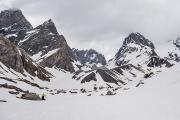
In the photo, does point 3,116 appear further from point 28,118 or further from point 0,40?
point 0,40

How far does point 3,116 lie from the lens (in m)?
27.3

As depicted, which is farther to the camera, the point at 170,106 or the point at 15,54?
the point at 15,54

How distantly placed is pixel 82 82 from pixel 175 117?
579ft

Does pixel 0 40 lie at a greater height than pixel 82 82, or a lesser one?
greater

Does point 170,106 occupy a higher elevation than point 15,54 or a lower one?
lower

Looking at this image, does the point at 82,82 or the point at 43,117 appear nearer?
the point at 43,117

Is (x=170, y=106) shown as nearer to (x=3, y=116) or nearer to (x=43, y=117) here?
(x=43, y=117)

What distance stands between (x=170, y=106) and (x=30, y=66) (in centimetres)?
15690

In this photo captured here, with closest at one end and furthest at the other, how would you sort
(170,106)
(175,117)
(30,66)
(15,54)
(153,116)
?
(175,117), (153,116), (170,106), (15,54), (30,66)

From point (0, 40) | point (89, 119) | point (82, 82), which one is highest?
point (0, 40)

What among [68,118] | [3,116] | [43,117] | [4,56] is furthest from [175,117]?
[4,56]

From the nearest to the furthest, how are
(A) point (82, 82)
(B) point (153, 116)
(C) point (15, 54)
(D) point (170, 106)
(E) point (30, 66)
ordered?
(B) point (153, 116), (D) point (170, 106), (C) point (15, 54), (E) point (30, 66), (A) point (82, 82)

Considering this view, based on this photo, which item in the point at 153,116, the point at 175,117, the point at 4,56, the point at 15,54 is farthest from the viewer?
the point at 15,54

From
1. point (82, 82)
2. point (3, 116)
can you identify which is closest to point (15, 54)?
point (82, 82)
